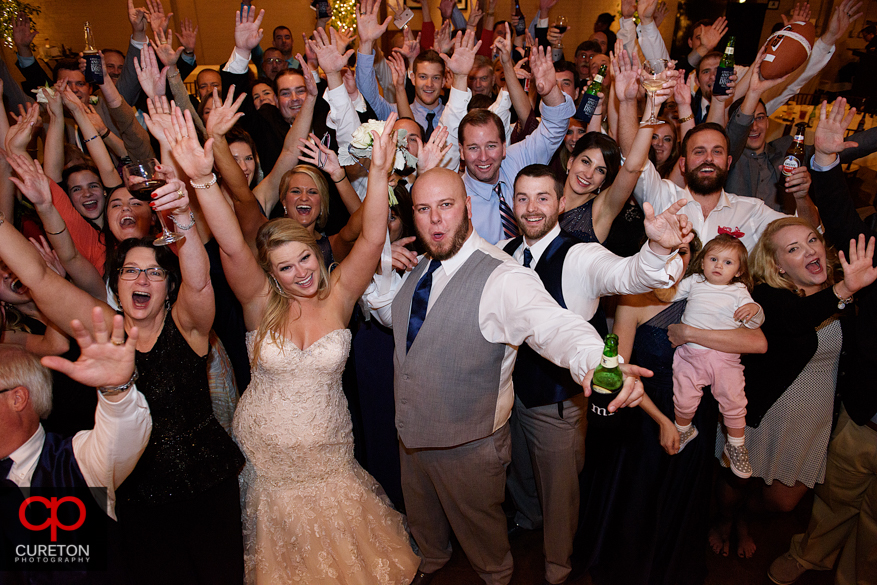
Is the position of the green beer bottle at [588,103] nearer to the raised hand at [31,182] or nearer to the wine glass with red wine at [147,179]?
the wine glass with red wine at [147,179]

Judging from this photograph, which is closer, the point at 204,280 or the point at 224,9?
the point at 204,280

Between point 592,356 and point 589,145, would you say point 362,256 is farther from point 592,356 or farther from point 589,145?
point 589,145

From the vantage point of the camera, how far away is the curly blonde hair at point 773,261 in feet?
7.29

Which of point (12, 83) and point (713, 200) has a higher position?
point (12, 83)

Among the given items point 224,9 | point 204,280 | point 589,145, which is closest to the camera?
point 204,280

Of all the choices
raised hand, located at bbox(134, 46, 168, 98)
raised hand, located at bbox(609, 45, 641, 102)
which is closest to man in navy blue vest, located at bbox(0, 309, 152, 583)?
raised hand, located at bbox(134, 46, 168, 98)

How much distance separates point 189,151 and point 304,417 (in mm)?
1093

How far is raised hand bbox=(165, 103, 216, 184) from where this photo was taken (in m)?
1.78

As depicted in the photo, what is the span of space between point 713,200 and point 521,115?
153 centimetres

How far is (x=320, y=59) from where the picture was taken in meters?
2.83

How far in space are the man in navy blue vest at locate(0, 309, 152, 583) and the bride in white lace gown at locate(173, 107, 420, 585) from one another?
2.29ft

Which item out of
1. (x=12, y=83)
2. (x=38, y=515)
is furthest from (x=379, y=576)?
(x=12, y=83)

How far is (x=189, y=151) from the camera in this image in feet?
5.87

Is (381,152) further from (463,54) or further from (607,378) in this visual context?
(463,54)
